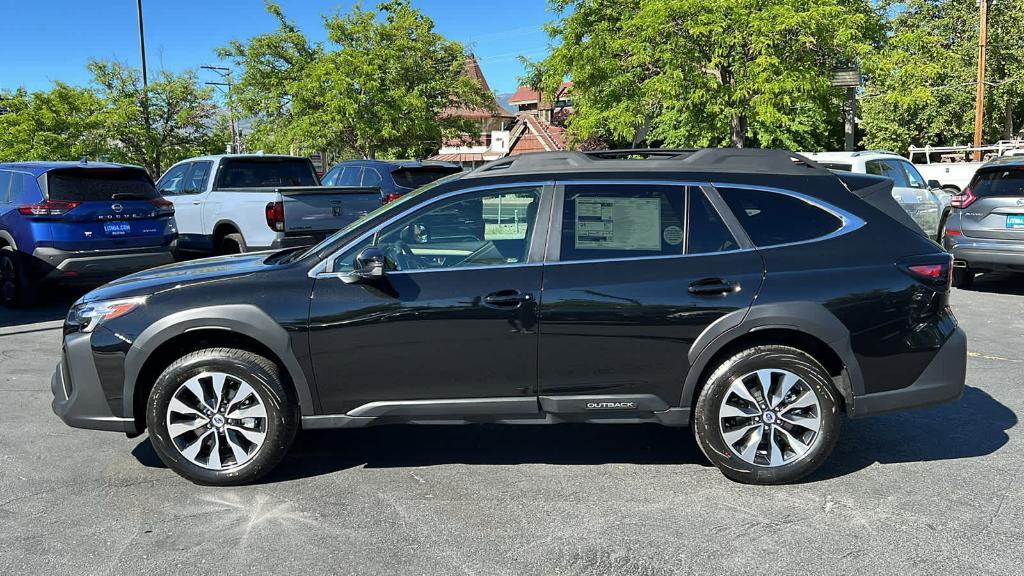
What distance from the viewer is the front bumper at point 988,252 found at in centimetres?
966

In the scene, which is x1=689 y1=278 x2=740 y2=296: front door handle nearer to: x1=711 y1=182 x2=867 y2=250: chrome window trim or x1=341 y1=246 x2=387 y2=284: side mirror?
x1=711 y1=182 x2=867 y2=250: chrome window trim

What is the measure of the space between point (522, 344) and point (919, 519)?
204cm

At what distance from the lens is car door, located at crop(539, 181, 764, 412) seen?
4121mm

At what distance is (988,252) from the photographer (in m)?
9.91

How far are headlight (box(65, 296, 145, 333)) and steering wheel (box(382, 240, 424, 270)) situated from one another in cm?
130

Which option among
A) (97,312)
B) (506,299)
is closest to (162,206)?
(97,312)

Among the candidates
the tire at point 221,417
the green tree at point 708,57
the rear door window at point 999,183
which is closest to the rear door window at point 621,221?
the tire at point 221,417

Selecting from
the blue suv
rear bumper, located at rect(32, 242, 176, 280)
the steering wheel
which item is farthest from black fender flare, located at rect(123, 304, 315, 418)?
the blue suv

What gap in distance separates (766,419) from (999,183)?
305 inches

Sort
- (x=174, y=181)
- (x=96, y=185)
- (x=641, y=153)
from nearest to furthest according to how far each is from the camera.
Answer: (x=641, y=153), (x=96, y=185), (x=174, y=181)

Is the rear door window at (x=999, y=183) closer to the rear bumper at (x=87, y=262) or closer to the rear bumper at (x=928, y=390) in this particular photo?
the rear bumper at (x=928, y=390)

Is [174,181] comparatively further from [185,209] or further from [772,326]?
[772,326]

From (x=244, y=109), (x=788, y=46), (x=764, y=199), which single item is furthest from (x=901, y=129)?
(x=764, y=199)

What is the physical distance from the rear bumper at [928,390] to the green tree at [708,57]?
48.7 feet
